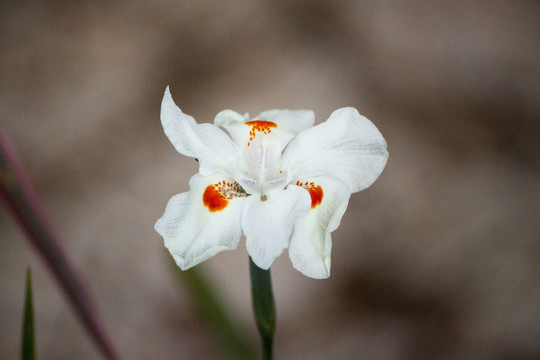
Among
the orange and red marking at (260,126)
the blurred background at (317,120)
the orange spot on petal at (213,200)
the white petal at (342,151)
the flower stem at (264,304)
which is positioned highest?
the blurred background at (317,120)

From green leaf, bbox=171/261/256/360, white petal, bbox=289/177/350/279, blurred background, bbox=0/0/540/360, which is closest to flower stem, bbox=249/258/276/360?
white petal, bbox=289/177/350/279

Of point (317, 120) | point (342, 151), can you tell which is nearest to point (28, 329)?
point (342, 151)

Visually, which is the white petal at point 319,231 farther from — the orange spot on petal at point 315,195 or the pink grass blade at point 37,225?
the pink grass blade at point 37,225

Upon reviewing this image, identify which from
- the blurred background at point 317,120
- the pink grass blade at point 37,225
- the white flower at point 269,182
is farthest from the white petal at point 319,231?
the blurred background at point 317,120

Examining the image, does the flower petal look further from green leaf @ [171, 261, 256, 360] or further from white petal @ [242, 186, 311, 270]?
green leaf @ [171, 261, 256, 360]

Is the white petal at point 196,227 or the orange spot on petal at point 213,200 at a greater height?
the orange spot on petal at point 213,200

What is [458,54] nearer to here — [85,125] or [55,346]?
[85,125]

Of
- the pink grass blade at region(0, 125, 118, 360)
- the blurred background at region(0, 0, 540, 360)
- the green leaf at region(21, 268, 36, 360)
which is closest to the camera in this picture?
the pink grass blade at region(0, 125, 118, 360)

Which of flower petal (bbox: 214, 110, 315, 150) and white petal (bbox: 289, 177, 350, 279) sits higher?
flower petal (bbox: 214, 110, 315, 150)
